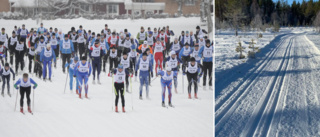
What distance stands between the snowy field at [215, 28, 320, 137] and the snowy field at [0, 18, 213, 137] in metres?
0.38

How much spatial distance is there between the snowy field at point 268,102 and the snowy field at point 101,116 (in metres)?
0.38

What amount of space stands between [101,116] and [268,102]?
3.09m

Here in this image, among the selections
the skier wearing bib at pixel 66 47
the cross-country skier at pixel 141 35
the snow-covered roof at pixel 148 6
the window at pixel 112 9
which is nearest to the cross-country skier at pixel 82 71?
the skier wearing bib at pixel 66 47

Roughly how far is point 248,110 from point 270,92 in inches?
57.9

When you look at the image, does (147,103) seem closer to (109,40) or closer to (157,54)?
(157,54)

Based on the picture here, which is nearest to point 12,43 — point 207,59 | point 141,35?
point 141,35

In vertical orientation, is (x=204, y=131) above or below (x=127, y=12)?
below

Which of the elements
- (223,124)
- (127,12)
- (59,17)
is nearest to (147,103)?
(223,124)

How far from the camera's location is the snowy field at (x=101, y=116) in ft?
14.9

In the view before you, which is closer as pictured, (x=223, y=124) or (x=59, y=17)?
(x=223, y=124)

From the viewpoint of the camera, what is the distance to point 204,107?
5938mm

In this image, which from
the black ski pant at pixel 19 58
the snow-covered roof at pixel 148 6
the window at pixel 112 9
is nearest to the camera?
the black ski pant at pixel 19 58

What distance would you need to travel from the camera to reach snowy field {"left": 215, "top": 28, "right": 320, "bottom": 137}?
17.1 feet

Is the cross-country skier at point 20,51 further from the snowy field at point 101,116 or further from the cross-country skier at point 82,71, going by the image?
the cross-country skier at point 82,71
